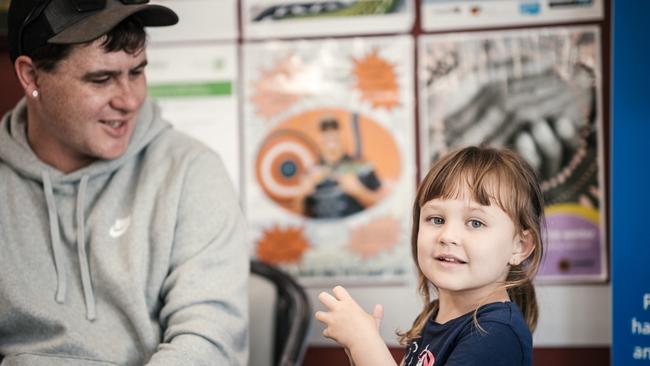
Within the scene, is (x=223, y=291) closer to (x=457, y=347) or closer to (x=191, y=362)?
(x=191, y=362)

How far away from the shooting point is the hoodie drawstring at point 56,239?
1709mm

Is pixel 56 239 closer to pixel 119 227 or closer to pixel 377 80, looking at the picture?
pixel 119 227

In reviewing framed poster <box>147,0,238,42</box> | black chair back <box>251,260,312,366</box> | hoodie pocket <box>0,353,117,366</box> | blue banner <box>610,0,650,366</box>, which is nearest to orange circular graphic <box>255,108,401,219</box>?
framed poster <box>147,0,238,42</box>

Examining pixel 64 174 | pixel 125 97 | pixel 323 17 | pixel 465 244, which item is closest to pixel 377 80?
pixel 323 17

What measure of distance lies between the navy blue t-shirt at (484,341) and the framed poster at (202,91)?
5.21ft

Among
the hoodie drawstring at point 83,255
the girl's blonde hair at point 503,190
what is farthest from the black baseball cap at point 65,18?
the girl's blonde hair at point 503,190

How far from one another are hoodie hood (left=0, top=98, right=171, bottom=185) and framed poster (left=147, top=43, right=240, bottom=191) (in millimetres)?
857

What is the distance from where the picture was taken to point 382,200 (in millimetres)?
2713

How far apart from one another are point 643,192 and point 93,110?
1468mm

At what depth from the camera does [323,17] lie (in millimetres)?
2711

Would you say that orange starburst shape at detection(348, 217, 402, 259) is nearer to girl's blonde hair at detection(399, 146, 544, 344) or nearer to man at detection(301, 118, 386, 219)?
man at detection(301, 118, 386, 219)

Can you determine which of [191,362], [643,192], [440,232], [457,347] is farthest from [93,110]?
[643,192]

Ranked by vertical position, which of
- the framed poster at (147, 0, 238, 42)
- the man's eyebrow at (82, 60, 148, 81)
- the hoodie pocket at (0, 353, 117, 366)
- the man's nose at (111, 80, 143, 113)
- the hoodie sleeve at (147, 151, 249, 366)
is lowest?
the hoodie pocket at (0, 353, 117, 366)

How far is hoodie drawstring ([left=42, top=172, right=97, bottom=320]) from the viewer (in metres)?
1.70
